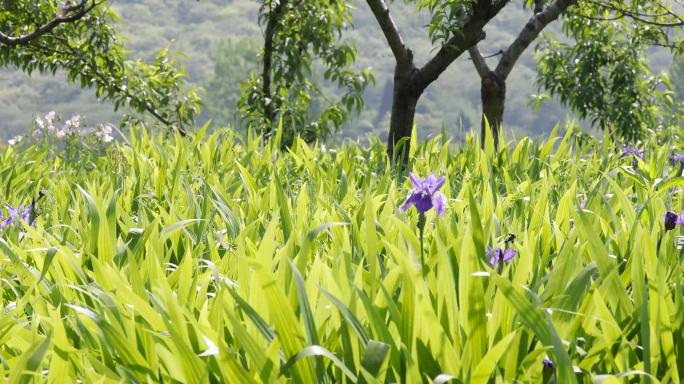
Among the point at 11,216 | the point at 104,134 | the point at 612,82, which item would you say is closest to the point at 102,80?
the point at 104,134

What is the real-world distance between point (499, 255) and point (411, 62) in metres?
3.12

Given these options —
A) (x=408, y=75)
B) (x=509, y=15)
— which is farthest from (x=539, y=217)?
(x=509, y=15)

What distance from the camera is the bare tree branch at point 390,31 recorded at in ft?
15.0

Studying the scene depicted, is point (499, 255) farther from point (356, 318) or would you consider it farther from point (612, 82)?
point (612, 82)

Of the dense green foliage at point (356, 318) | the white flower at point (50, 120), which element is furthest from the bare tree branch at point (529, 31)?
the white flower at point (50, 120)

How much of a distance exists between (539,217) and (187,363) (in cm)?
121

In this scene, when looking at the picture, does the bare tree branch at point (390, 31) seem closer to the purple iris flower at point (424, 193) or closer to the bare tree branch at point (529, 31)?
the bare tree branch at point (529, 31)

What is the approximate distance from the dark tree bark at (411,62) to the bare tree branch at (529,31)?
729 millimetres

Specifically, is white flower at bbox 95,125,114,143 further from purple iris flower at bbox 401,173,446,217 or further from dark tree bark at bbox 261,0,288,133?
purple iris flower at bbox 401,173,446,217

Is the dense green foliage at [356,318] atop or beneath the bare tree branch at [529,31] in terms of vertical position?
beneath

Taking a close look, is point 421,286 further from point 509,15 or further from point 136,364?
point 509,15

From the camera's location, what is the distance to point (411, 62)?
457 cm

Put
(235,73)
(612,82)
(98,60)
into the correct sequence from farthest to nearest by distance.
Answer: (235,73)
(612,82)
(98,60)

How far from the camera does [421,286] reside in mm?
1242
